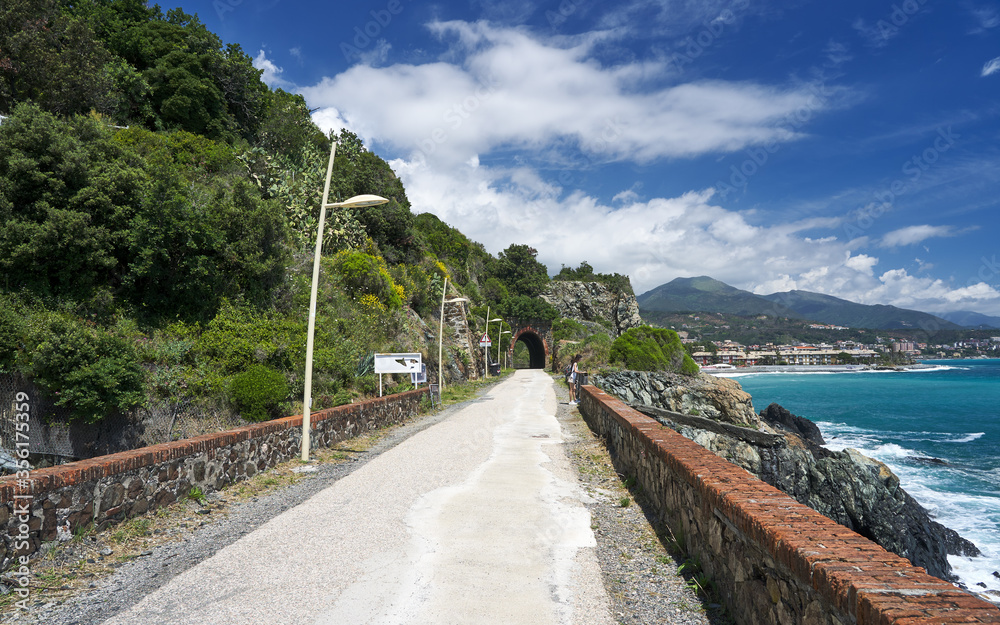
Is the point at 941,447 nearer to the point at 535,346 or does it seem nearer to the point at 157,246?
the point at 157,246

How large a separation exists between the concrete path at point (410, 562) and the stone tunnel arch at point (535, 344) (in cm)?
5616

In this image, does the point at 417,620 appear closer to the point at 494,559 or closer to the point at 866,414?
the point at 494,559

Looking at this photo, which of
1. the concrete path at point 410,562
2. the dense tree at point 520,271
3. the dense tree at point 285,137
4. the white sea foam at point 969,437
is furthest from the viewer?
the dense tree at point 520,271

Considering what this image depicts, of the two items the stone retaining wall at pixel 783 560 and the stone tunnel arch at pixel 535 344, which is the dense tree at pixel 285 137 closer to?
the stone retaining wall at pixel 783 560

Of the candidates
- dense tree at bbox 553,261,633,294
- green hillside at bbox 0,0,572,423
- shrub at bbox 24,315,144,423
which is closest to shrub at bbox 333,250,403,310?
green hillside at bbox 0,0,572,423

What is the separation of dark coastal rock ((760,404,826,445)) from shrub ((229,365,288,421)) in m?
27.4

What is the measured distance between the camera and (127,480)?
533 centimetres

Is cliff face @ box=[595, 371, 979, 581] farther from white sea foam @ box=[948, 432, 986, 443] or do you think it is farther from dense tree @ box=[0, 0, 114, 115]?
white sea foam @ box=[948, 432, 986, 443]

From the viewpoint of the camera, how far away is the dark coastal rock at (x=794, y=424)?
30.2 m

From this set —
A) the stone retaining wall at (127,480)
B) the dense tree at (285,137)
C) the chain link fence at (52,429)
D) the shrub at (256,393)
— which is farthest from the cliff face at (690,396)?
the dense tree at (285,137)

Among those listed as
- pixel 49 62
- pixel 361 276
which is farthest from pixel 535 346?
pixel 49 62

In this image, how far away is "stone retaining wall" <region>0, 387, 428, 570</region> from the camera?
4148 mm

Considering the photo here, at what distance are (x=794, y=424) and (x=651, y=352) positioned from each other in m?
11.0

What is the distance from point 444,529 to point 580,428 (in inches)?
377
